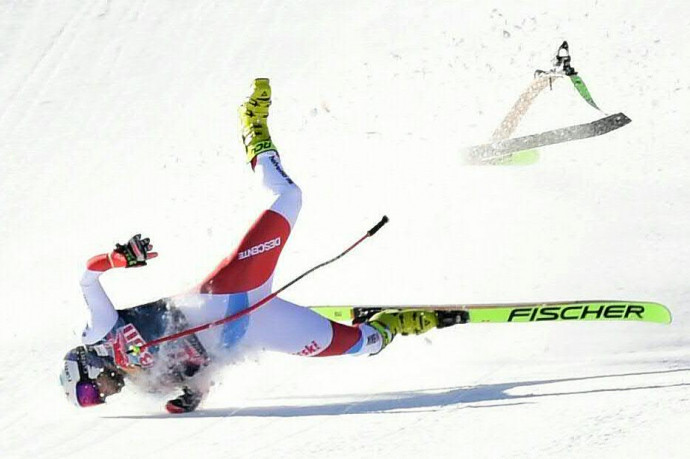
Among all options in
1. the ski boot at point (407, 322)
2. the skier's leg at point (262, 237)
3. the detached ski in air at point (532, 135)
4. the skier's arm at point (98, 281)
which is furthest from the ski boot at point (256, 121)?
the detached ski in air at point (532, 135)

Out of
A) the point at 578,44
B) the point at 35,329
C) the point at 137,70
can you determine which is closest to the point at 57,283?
the point at 35,329

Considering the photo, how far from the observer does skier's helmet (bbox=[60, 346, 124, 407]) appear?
269 inches

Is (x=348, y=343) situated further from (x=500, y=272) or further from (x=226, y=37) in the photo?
(x=226, y=37)

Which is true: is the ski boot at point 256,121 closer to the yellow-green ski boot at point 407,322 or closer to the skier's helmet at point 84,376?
the yellow-green ski boot at point 407,322

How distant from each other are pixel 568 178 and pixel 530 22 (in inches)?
167

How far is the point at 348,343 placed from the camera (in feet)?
23.5

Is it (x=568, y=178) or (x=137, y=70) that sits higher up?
(x=137, y=70)

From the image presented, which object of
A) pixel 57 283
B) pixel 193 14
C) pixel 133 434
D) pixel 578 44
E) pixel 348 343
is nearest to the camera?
pixel 133 434

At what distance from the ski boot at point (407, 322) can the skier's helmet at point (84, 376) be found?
1619 millimetres

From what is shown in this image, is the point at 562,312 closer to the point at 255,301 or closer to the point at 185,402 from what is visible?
the point at 255,301

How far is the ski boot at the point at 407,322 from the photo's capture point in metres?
7.38

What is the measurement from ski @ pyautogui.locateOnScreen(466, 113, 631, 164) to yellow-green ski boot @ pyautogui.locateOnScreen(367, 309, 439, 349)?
143 inches

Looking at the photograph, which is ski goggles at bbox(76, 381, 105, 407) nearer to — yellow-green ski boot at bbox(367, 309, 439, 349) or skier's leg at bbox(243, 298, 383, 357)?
skier's leg at bbox(243, 298, 383, 357)

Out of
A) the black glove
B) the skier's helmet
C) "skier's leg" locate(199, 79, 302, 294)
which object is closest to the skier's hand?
the black glove
